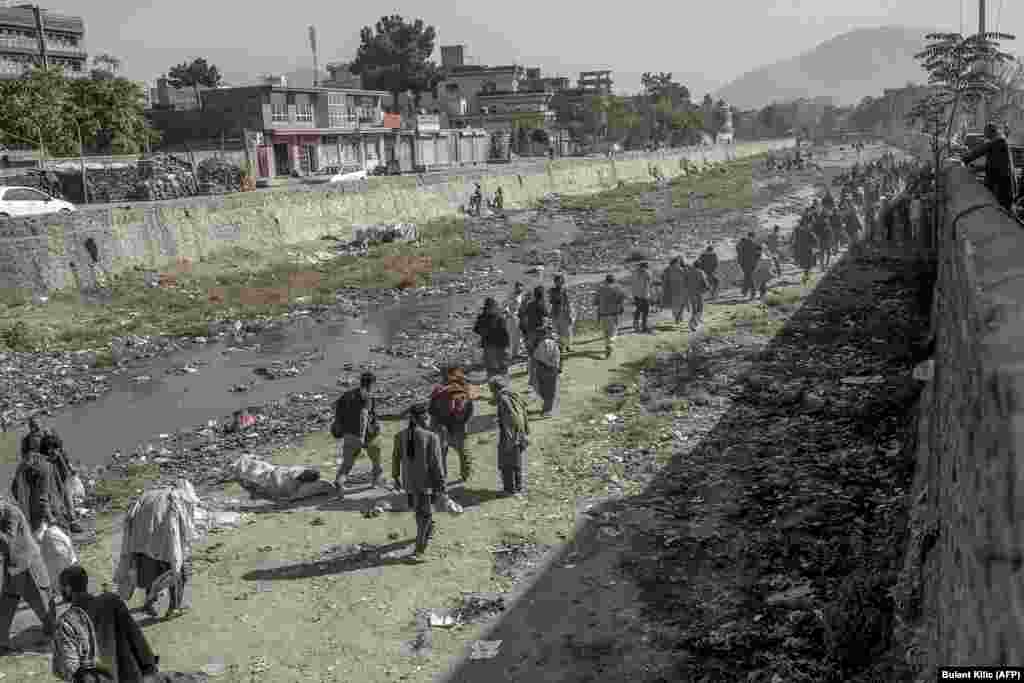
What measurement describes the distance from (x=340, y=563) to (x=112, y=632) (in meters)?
3.27

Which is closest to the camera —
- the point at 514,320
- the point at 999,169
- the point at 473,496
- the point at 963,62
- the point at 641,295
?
the point at 473,496

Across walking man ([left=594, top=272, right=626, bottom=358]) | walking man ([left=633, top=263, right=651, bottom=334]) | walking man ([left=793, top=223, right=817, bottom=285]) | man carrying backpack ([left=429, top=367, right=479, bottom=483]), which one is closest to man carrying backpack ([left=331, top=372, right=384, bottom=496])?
man carrying backpack ([left=429, top=367, right=479, bottom=483])

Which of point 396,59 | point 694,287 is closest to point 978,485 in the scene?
point 694,287

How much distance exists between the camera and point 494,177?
47.1 metres

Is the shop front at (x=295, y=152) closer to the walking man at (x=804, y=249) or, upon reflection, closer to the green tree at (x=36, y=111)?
the green tree at (x=36, y=111)

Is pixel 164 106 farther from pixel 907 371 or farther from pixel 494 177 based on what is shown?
pixel 907 371

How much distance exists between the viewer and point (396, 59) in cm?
8206

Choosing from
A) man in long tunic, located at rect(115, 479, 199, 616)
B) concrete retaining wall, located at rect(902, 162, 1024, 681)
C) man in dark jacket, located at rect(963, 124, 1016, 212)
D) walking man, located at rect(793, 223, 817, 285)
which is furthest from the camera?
walking man, located at rect(793, 223, 817, 285)

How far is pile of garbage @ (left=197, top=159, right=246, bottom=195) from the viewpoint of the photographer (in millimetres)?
36219

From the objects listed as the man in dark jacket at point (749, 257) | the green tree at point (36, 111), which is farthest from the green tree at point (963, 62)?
the green tree at point (36, 111)

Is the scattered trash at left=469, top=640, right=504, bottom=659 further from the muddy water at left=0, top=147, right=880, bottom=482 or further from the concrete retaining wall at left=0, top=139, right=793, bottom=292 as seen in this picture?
the concrete retaining wall at left=0, top=139, right=793, bottom=292

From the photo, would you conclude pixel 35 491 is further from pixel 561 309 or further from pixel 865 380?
pixel 865 380

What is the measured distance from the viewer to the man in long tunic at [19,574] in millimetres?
6609

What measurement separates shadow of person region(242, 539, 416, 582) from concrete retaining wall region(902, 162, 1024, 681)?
173 inches
